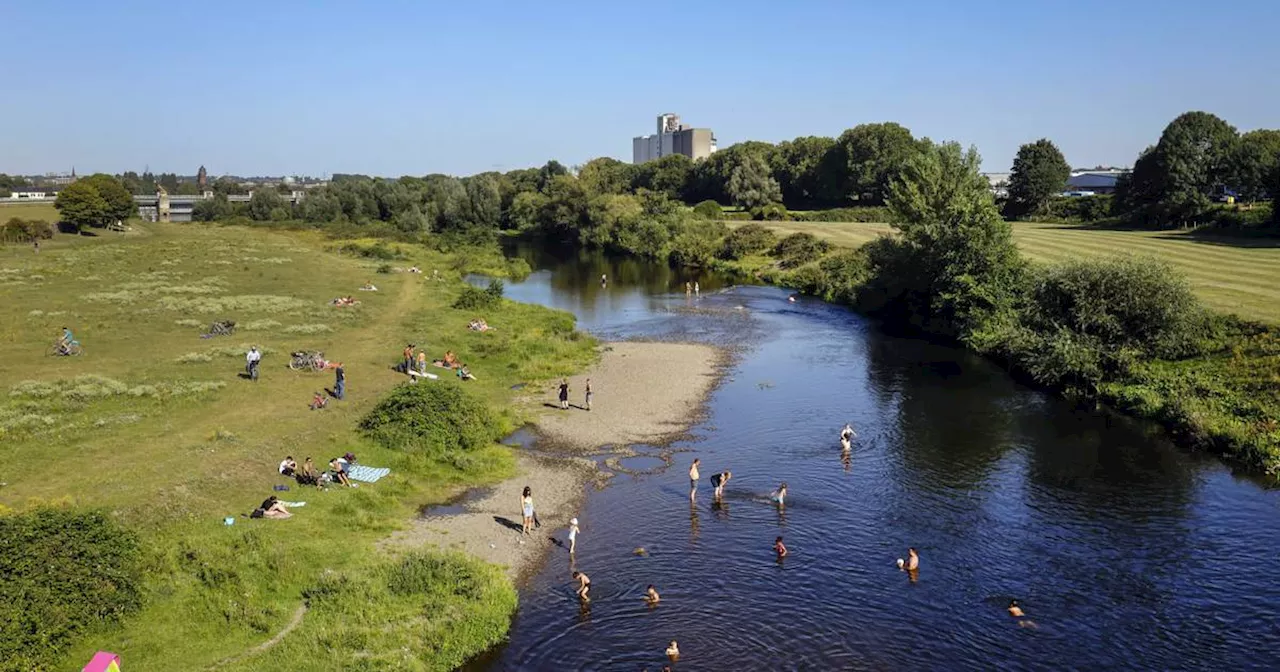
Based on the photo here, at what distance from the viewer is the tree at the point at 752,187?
550 ft

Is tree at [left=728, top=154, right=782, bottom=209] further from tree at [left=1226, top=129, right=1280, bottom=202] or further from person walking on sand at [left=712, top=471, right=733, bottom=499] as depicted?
person walking on sand at [left=712, top=471, right=733, bottom=499]

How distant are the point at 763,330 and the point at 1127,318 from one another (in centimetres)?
2878

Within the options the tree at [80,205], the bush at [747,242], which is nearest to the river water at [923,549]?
the bush at [747,242]

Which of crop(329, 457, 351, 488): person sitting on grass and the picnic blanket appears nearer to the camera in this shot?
crop(329, 457, 351, 488): person sitting on grass

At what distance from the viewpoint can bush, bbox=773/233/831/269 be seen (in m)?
109

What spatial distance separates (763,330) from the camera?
72875 mm

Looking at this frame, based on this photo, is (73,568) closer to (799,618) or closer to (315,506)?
(315,506)

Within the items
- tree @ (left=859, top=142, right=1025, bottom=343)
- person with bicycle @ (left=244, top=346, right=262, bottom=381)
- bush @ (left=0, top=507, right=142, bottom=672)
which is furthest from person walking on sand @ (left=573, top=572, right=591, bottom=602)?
tree @ (left=859, top=142, right=1025, bottom=343)

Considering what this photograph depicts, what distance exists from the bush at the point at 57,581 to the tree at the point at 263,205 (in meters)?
172

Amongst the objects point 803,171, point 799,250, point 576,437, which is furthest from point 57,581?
point 803,171

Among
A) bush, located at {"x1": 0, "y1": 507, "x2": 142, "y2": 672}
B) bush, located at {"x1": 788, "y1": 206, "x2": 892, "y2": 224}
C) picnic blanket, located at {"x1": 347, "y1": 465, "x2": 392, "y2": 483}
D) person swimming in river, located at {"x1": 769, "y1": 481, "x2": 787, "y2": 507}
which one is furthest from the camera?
bush, located at {"x1": 788, "y1": 206, "x2": 892, "y2": 224}

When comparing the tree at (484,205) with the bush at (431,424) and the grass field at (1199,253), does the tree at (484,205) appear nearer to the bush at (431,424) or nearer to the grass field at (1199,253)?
the grass field at (1199,253)

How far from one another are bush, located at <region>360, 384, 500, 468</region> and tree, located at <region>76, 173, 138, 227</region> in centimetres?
12202

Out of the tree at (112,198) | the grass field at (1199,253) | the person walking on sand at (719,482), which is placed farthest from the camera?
the tree at (112,198)
